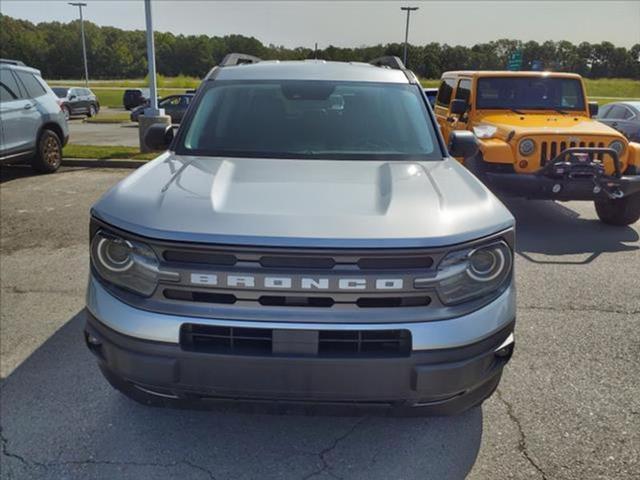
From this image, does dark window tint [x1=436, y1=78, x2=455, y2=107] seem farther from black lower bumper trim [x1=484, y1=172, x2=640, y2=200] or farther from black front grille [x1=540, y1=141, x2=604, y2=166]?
black lower bumper trim [x1=484, y1=172, x2=640, y2=200]

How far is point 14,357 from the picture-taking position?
3.42 metres

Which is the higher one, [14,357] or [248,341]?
[248,341]

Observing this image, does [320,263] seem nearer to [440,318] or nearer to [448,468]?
[440,318]

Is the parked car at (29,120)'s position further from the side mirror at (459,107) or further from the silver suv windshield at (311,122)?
the side mirror at (459,107)

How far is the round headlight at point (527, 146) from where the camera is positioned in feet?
21.6

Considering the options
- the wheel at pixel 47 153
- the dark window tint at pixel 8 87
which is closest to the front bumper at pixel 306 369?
the dark window tint at pixel 8 87

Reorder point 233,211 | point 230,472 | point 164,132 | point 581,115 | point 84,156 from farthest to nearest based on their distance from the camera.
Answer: point 84,156, point 581,115, point 164,132, point 230,472, point 233,211

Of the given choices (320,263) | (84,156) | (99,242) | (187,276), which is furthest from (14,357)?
(84,156)

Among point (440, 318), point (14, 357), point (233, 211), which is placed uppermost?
point (233, 211)

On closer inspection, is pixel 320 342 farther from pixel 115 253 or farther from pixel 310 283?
pixel 115 253

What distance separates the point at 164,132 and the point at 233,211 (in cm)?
189

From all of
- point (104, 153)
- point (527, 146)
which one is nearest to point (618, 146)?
point (527, 146)

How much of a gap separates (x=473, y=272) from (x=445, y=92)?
7.83 m

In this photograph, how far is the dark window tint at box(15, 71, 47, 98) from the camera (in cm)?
921
